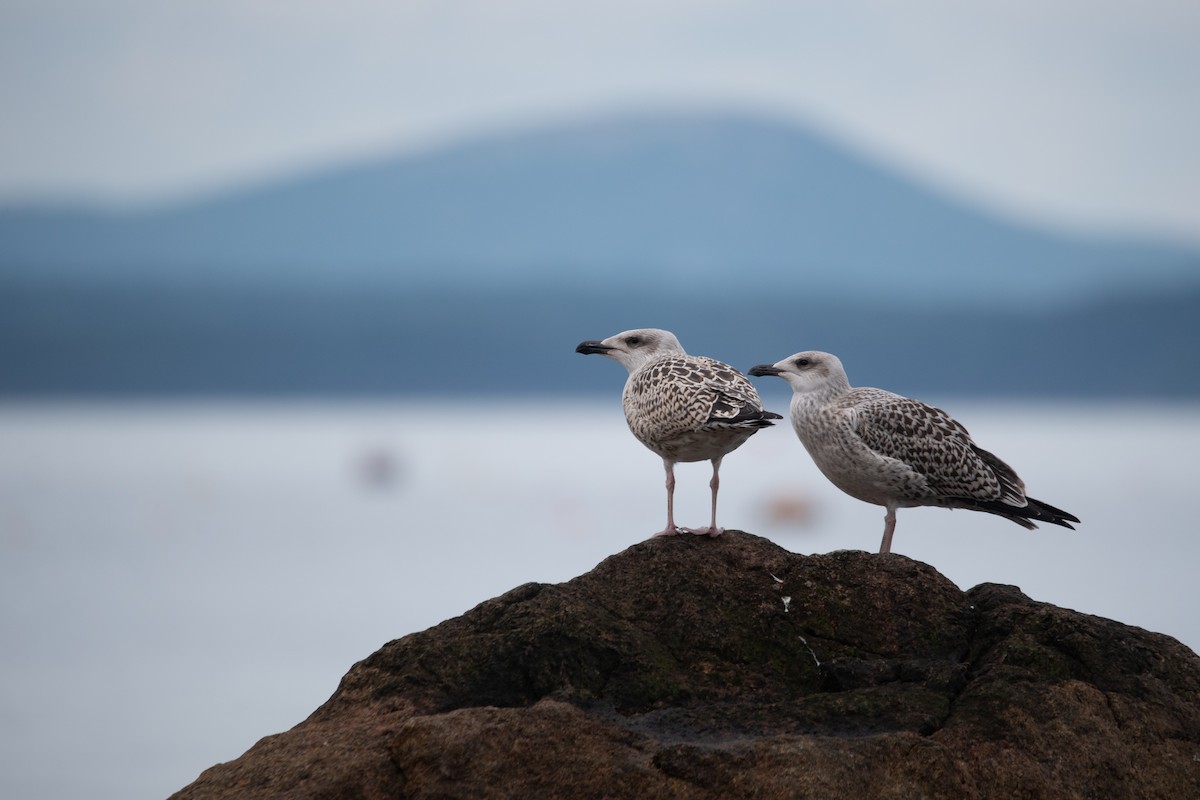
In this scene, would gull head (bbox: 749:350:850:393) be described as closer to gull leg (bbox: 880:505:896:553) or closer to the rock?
gull leg (bbox: 880:505:896:553)

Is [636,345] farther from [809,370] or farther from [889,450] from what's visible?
[889,450]

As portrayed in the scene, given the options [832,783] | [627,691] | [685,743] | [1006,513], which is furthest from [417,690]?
[1006,513]

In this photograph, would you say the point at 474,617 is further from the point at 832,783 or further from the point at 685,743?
the point at 832,783

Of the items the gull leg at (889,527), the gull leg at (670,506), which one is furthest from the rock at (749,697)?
the gull leg at (889,527)

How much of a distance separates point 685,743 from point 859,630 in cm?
112

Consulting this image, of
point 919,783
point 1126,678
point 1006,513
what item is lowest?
point 919,783

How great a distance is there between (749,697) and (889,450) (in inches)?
85.4

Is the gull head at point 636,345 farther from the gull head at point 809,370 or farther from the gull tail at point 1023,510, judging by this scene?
the gull tail at point 1023,510

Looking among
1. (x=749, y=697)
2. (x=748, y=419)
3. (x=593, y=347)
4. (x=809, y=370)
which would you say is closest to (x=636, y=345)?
(x=593, y=347)

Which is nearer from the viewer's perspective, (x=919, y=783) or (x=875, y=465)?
(x=919, y=783)

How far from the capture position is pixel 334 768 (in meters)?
4.13

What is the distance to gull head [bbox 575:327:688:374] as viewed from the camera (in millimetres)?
6617

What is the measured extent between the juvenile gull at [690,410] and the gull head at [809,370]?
47cm

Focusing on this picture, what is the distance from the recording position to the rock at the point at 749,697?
13.2 ft
